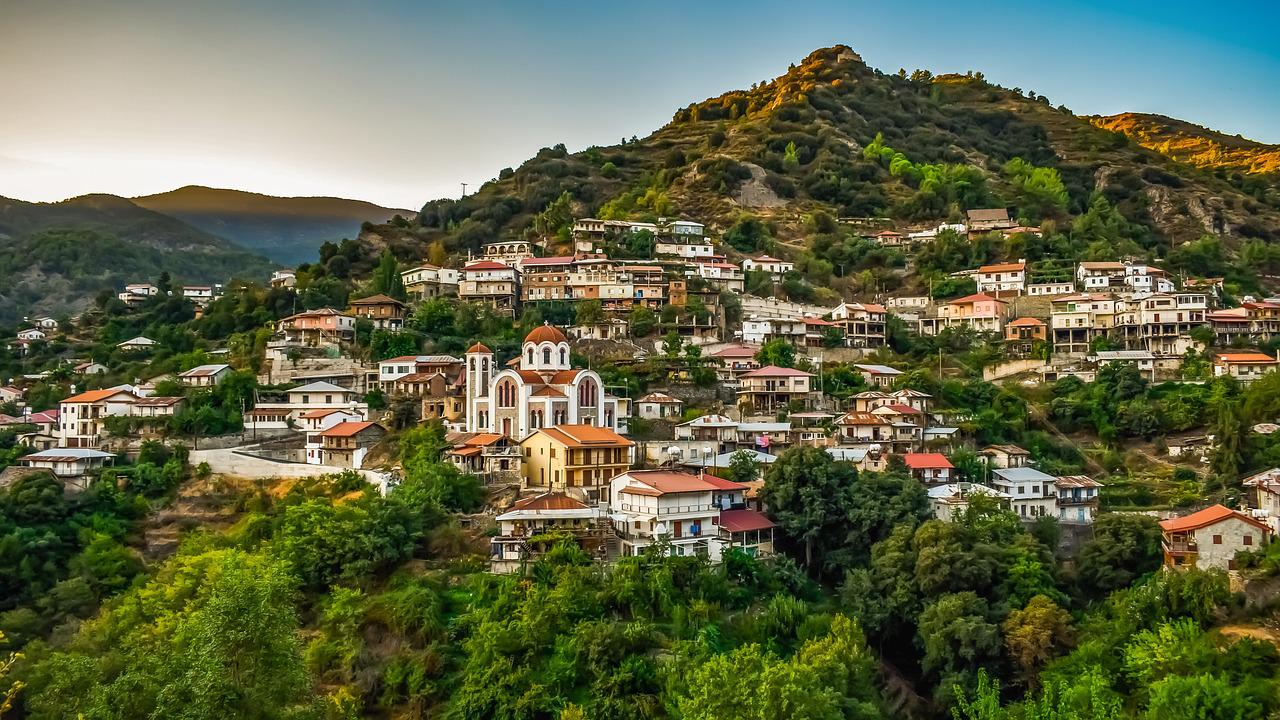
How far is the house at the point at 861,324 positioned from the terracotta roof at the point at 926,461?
49.2ft

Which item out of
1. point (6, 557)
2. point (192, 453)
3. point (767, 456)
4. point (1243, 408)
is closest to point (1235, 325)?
point (1243, 408)

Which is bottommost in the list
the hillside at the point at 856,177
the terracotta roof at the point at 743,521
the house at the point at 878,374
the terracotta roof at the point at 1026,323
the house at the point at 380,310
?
the terracotta roof at the point at 743,521

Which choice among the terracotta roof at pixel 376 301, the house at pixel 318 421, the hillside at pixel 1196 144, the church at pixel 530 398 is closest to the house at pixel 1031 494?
the church at pixel 530 398

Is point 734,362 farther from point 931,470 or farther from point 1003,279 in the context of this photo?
point 1003,279

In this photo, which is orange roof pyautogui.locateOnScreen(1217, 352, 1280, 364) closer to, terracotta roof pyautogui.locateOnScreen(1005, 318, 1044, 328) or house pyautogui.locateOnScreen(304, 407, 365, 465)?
terracotta roof pyautogui.locateOnScreen(1005, 318, 1044, 328)

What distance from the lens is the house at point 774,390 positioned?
43500 millimetres

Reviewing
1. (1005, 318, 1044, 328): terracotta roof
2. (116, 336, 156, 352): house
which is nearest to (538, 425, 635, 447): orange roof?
(1005, 318, 1044, 328): terracotta roof

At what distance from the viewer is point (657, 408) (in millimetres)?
41469

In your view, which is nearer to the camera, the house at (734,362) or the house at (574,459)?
the house at (574,459)

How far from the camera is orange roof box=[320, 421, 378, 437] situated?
38062mm

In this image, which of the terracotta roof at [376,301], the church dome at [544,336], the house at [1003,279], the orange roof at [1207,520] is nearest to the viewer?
the orange roof at [1207,520]

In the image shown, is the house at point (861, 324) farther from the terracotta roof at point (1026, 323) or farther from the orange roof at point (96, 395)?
the orange roof at point (96, 395)

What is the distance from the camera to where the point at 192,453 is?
3941 centimetres

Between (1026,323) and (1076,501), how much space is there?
1788cm
